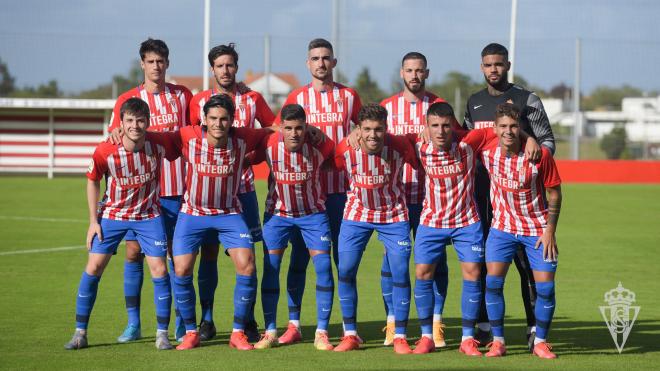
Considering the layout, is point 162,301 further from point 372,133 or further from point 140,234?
point 372,133

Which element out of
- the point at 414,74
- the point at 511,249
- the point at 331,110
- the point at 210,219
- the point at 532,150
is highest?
the point at 414,74

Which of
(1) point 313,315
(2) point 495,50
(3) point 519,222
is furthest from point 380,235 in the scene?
(1) point 313,315

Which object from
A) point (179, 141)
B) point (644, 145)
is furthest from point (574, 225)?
point (644, 145)

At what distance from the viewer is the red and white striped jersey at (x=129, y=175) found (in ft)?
24.0

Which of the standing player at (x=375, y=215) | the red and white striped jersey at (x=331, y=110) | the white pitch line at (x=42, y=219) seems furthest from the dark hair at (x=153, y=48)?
the white pitch line at (x=42, y=219)

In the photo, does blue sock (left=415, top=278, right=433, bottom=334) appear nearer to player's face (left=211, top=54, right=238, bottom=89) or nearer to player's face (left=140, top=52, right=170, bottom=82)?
player's face (left=211, top=54, right=238, bottom=89)

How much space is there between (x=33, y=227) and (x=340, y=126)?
9326 millimetres

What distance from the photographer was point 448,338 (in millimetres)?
7914

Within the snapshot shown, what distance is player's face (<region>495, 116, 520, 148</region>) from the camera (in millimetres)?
6953

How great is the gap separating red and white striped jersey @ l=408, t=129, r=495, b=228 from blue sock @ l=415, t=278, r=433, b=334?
0.45 meters

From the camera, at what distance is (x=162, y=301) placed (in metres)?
7.34

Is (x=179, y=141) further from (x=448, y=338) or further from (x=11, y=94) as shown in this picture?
(x=11, y=94)

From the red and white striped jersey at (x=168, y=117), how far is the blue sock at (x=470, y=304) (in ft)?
7.84

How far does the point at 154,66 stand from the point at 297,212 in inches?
64.7
